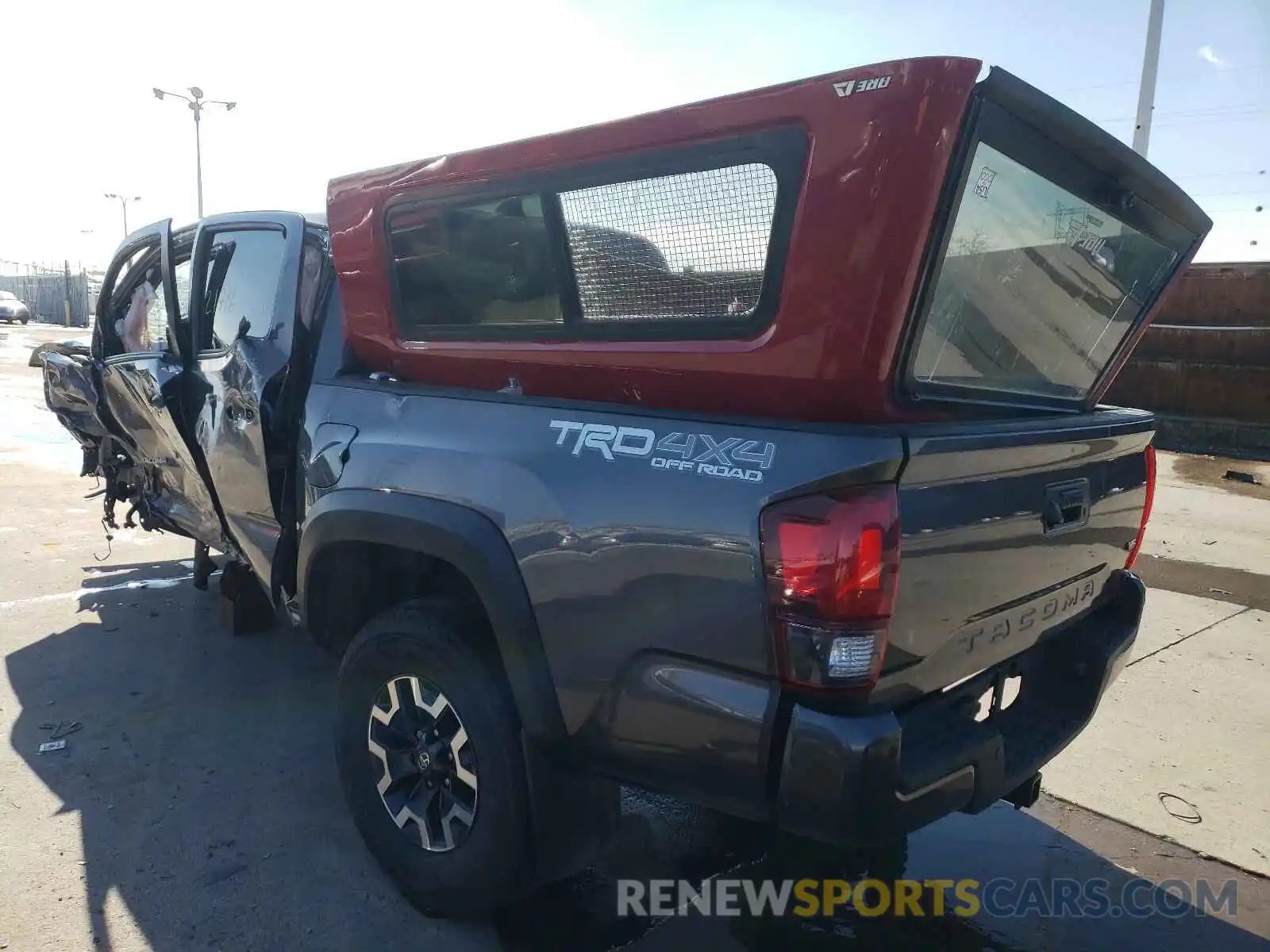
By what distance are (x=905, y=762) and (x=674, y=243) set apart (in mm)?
1340

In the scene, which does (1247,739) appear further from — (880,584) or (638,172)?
(638,172)

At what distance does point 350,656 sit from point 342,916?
760 mm

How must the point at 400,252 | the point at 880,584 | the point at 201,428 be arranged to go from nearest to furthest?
1. the point at 880,584
2. the point at 400,252
3. the point at 201,428

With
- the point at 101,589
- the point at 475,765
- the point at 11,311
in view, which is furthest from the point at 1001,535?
the point at 11,311

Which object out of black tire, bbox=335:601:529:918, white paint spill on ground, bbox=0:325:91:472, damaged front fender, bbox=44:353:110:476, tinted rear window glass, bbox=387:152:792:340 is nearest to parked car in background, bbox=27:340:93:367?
damaged front fender, bbox=44:353:110:476

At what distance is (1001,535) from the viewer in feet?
7.26

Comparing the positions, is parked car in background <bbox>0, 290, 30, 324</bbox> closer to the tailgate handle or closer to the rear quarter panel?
the rear quarter panel

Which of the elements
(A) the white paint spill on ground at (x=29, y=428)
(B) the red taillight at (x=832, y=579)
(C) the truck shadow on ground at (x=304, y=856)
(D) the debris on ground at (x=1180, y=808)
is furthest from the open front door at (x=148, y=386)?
(A) the white paint spill on ground at (x=29, y=428)

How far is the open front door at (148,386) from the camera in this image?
4113 mm

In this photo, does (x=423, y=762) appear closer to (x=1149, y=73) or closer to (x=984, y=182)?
(x=984, y=182)

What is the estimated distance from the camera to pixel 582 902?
9.08 ft

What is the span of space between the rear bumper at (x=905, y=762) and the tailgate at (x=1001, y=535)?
0.08 m

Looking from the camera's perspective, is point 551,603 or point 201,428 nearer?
point 551,603

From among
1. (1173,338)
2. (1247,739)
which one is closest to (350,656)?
(1247,739)
